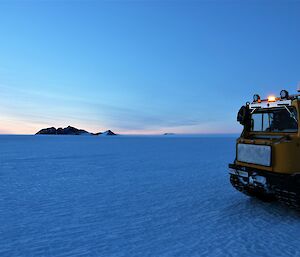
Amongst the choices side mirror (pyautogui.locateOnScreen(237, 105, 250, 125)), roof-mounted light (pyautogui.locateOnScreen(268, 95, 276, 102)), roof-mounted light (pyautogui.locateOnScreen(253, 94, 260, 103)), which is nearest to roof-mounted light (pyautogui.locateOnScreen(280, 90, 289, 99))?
roof-mounted light (pyautogui.locateOnScreen(268, 95, 276, 102))

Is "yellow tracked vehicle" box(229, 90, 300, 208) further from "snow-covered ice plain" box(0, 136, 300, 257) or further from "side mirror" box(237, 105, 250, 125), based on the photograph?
"snow-covered ice plain" box(0, 136, 300, 257)

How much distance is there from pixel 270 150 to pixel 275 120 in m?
0.97

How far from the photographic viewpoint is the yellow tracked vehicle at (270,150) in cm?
571

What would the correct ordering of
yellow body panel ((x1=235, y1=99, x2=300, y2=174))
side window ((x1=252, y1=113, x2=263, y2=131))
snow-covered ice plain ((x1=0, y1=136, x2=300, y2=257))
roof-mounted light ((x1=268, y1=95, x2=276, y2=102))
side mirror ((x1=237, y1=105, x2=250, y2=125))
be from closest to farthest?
1. snow-covered ice plain ((x1=0, y1=136, x2=300, y2=257))
2. yellow body panel ((x1=235, y1=99, x2=300, y2=174))
3. roof-mounted light ((x1=268, y1=95, x2=276, y2=102))
4. side window ((x1=252, y1=113, x2=263, y2=131))
5. side mirror ((x1=237, y1=105, x2=250, y2=125))

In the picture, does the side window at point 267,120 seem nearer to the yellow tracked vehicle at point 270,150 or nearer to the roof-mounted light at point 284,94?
the yellow tracked vehicle at point 270,150

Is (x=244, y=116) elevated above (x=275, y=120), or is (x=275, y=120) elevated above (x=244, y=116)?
(x=244, y=116)

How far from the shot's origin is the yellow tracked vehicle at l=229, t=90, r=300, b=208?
5715 millimetres

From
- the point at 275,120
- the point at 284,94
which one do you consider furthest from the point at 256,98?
the point at 284,94

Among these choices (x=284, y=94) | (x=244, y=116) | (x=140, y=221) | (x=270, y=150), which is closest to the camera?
(x=140, y=221)

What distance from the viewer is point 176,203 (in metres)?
7.29

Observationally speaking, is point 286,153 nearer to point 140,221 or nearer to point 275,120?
point 275,120

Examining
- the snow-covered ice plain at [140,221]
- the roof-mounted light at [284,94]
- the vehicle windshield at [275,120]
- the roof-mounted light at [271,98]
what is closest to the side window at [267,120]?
the vehicle windshield at [275,120]

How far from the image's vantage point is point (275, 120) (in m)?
6.64

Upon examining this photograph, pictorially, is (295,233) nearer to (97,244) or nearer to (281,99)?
(281,99)
